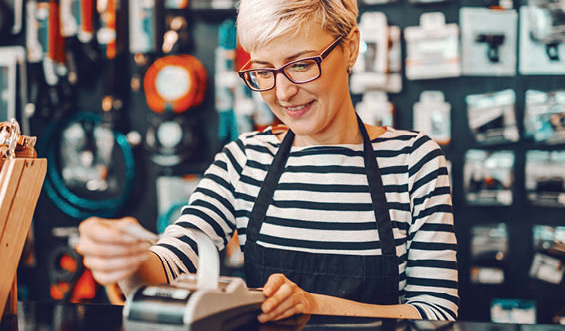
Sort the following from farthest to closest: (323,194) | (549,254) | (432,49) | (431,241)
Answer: (432,49)
(549,254)
(323,194)
(431,241)

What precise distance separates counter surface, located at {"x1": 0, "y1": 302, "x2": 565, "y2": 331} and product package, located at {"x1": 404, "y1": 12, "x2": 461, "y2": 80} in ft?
5.68

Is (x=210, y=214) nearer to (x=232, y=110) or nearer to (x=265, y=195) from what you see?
(x=265, y=195)

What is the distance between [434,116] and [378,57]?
38 cm

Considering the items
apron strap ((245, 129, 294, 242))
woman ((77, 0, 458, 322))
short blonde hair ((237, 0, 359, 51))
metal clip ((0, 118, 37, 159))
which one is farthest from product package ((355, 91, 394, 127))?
metal clip ((0, 118, 37, 159))

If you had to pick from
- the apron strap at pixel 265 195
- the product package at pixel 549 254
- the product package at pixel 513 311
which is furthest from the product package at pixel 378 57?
the apron strap at pixel 265 195

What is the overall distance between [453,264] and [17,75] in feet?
8.48

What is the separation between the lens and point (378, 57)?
8.45 ft

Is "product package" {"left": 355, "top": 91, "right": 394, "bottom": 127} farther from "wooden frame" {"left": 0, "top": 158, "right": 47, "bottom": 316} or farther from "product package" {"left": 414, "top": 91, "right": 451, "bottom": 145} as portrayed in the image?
"wooden frame" {"left": 0, "top": 158, "right": 47, "bottom": 316}

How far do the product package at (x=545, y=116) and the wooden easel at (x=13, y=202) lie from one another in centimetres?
215

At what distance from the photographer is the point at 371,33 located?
259 centimetres

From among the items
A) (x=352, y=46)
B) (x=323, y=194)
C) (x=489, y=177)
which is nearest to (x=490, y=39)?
(x=489, y=177)

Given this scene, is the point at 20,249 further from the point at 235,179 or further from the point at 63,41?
the point at 63,41

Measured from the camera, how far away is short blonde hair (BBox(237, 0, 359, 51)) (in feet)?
4.04

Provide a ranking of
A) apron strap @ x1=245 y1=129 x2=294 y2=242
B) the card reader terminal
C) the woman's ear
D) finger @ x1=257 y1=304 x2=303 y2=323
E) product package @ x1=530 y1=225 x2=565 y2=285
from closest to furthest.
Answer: the card reader terminal < finger @ x1=257 y1=304 x2=303 y2=323 < the woman's ear < apron strap @ x1=245 y1=129 x2=294 y2=242 < product package @ x1=530 y1=225 x2=565 y2=285
